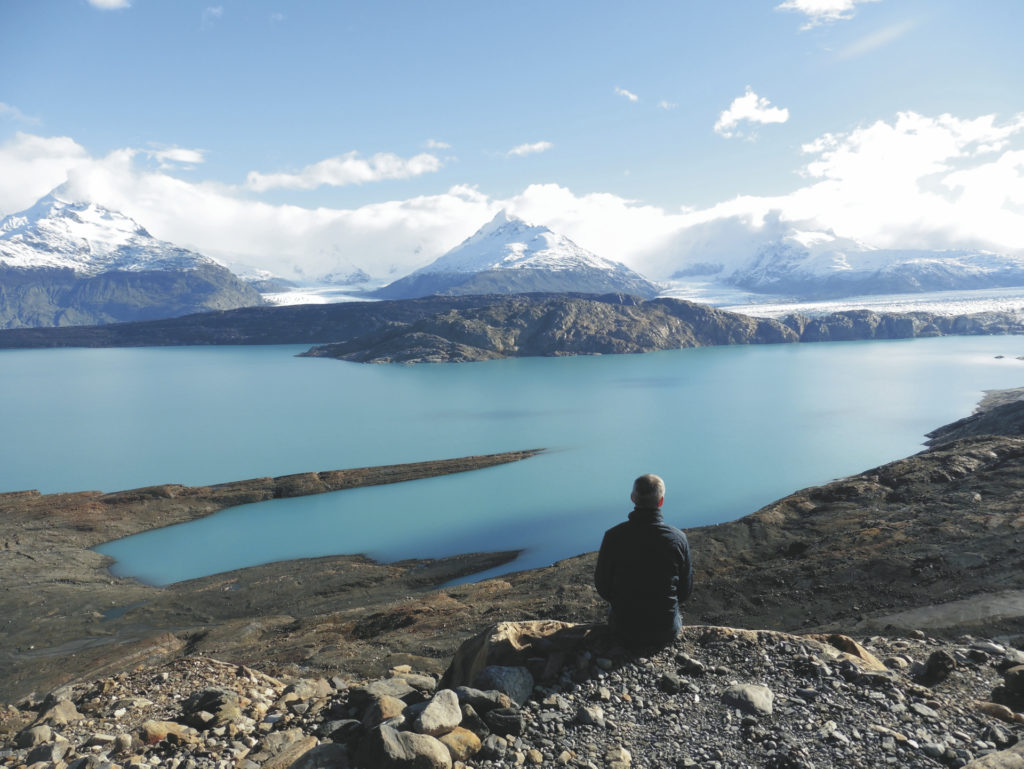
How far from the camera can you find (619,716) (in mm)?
5801

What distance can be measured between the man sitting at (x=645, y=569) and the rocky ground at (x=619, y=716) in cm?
37

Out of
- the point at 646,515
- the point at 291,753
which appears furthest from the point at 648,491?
the point at 291,753

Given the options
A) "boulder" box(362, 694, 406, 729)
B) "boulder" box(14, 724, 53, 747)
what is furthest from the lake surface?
"boulder" box(362, 694, 406, 729)

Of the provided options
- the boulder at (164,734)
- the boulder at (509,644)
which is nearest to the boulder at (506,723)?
the boulder at (509,644)

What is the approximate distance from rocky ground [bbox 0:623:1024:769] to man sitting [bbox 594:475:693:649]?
1.22 feet

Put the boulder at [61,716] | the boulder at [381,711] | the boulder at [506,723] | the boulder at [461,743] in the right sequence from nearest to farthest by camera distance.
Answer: the boulder at [461,743] < the boulder at [506,723] < the boulder at [381,711] < the boulder at [61,716]

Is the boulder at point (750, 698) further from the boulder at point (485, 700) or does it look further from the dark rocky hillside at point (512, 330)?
the dark rocky hillside at point (512, 330)

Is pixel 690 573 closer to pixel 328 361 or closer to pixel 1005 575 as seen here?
pixel 1005 575

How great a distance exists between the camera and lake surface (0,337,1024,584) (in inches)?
1220

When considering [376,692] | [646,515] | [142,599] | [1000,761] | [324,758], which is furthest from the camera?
[142,599]

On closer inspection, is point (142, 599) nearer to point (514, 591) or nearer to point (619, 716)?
point (514, 591)

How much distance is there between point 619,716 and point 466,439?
46425 millimetres

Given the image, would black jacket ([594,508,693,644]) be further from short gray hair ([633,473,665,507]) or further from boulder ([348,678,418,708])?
boulder ([348,678,418,708])

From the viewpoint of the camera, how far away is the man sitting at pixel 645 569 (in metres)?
6.29
